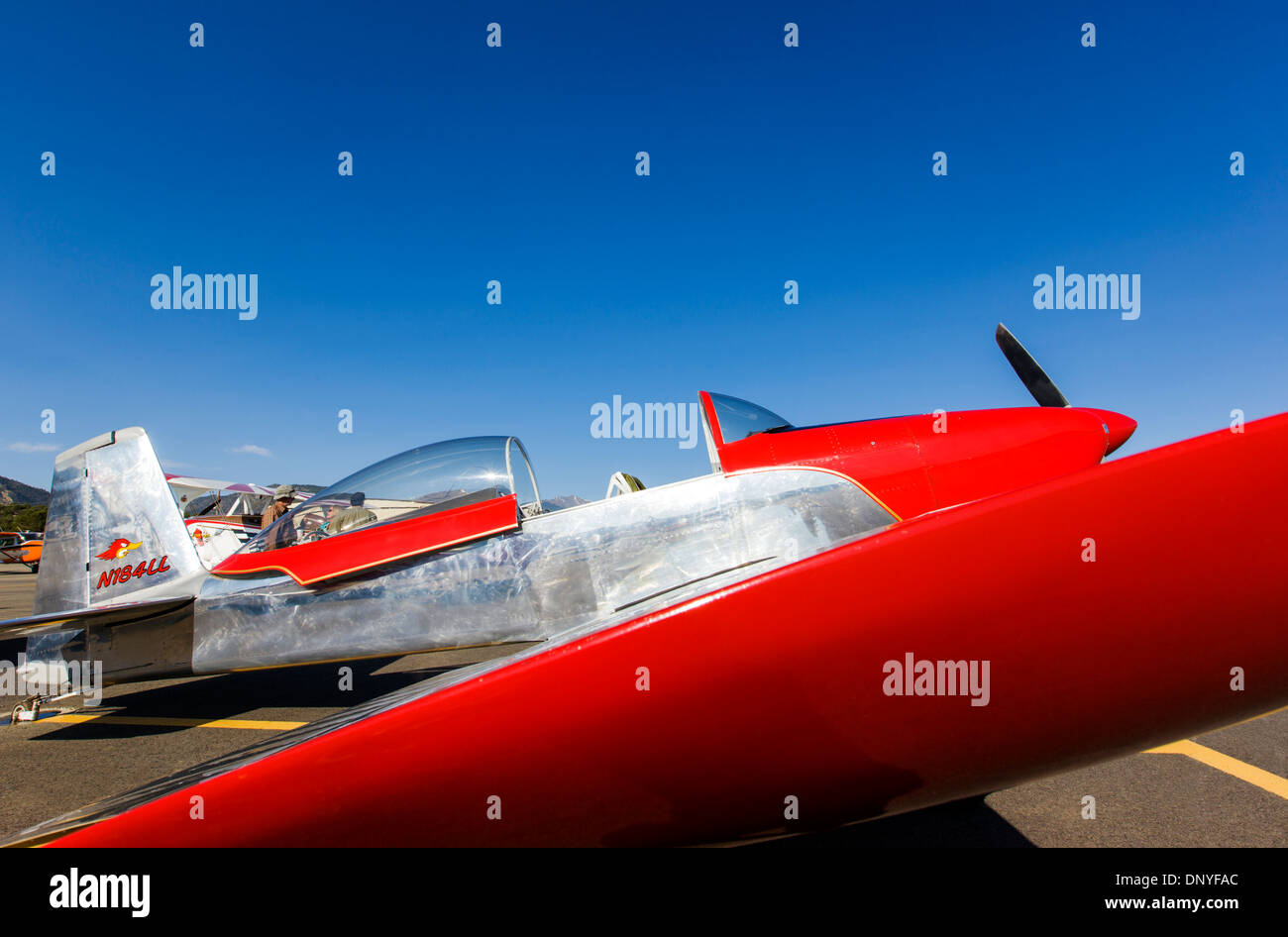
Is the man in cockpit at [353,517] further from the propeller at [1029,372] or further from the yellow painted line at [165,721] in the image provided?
the propeller at [1029,372]

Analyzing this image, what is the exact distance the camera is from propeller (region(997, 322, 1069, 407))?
327 cm

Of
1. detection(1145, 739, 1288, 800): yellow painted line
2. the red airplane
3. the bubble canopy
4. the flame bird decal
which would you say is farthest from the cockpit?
detection(1145, 739, 1288, 800): yellow painted line

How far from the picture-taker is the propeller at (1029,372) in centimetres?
327

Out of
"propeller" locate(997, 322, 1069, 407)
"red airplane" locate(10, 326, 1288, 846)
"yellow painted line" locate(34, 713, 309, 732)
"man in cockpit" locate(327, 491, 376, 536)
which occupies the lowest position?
"yellow painted line" locate(34, 713, 309, 732)

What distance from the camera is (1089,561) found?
1328 mm

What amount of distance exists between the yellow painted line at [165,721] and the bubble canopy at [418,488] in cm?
161

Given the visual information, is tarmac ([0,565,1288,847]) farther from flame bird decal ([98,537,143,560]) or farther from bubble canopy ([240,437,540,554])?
bubble canopy ([240,437,540,554])

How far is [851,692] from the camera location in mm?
1406

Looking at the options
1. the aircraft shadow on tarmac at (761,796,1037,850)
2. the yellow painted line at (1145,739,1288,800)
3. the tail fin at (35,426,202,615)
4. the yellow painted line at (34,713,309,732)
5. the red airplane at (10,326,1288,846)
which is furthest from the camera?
the tail fin at (35,426,202,615)

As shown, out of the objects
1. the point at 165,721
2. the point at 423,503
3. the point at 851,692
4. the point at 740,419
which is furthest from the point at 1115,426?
the point at 165,721

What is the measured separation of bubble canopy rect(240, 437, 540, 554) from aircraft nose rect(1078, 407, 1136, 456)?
2.74 m

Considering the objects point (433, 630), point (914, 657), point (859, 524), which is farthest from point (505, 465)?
point (914, 657)

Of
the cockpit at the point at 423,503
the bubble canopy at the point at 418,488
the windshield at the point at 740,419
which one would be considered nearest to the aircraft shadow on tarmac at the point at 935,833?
the cockpit at the point at 423,503

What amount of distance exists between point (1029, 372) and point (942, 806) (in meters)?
2.27
